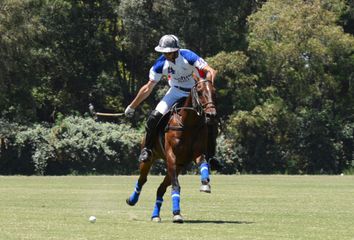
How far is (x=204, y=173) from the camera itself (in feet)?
46.4

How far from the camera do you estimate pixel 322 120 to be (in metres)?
49.5

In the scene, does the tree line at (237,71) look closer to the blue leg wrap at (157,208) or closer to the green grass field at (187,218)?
the green grass field at (187,218)

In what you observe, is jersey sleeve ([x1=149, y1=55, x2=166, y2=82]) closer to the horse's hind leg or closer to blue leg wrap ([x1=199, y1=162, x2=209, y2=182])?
the horse's hind leg

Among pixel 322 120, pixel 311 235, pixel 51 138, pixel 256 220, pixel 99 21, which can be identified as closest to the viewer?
pixel 311 235

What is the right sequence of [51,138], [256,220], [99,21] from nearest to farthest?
[256,220] < [51,138] < [99,21]

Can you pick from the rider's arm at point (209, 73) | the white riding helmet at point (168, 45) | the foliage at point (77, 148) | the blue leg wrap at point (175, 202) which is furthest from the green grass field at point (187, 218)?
the foliage at point (77, 148)

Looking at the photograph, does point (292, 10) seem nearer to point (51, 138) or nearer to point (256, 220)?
point (51, 138)

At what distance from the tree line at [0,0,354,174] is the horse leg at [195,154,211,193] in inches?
1242

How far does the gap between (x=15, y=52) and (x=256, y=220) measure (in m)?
35.1

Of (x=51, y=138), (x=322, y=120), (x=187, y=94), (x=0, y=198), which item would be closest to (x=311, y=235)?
(x=187, y=94)

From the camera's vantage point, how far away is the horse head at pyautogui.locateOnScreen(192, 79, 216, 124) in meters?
13.5

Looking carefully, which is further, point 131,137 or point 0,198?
point 131,137

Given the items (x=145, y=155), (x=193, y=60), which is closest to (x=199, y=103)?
(x=193, y=60)

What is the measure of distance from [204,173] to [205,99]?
1.19 meters
